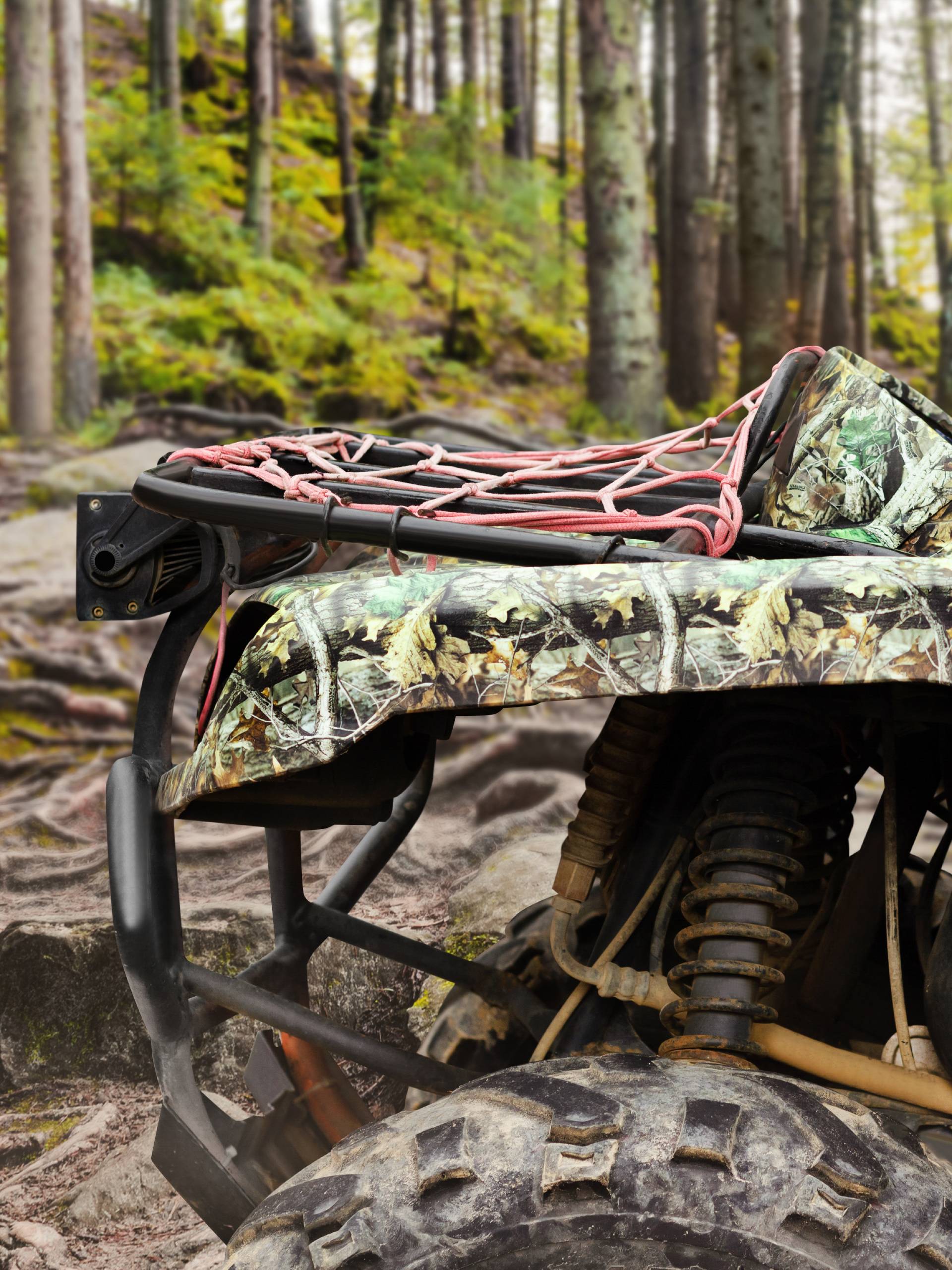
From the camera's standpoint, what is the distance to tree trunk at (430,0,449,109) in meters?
14.6

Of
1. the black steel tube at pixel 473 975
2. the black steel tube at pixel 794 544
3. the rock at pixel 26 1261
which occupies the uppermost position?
the black steel tube at pixel 794 544

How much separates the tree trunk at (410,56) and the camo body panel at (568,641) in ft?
45.9

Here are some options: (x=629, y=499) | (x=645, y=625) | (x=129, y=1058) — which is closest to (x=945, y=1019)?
(x=645, y=625)

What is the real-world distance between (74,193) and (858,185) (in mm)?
10551

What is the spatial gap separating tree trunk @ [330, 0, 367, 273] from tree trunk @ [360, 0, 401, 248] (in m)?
0.19

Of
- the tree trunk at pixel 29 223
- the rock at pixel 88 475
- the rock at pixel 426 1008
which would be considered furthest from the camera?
the tree trunk at pixel 29 223

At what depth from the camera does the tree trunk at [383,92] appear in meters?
11.3

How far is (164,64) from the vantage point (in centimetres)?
1075

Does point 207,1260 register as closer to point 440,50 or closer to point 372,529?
point 372,529

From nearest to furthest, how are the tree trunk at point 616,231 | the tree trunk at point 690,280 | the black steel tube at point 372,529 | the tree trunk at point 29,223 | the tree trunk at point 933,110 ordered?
Answer: the black steel tube at point 372,529 < the tree trunk at point 616,231 < the tree trunk at point 29,223 < the tree trunk at point 690,280 < the tree trunk at point 933,110

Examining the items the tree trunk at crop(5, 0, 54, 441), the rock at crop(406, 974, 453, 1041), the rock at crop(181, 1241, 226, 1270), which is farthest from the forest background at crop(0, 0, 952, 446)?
the rock at crop(181, 1241, 226, 1270)

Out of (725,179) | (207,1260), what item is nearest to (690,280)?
(725,179)

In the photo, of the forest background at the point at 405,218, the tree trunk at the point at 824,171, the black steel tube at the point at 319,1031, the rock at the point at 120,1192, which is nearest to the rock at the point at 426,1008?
the rock at the point at 120,1192

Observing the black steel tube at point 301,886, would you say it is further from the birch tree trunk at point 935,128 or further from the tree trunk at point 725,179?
the birch tree trunk at point 935,128
